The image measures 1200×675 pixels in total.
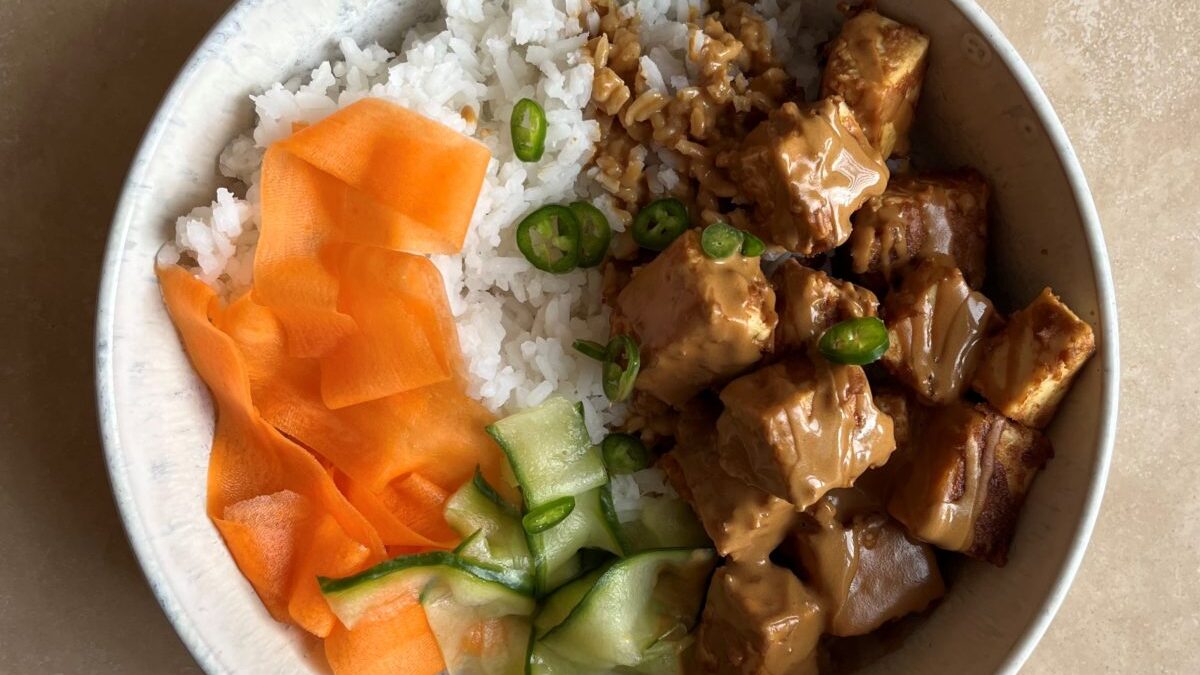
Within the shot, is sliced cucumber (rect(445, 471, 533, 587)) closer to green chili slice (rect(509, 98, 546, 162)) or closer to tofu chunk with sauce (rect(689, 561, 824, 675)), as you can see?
tofu chunk with sauce (rect(689, 561, 824, 675))

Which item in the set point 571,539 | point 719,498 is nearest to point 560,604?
point 571,539

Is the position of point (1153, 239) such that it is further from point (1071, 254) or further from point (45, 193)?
point (45, 193)

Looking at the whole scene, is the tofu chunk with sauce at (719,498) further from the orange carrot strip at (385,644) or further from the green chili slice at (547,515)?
the orange carrot strip at (385,644)

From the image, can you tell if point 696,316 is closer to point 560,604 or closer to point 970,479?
point 970,479

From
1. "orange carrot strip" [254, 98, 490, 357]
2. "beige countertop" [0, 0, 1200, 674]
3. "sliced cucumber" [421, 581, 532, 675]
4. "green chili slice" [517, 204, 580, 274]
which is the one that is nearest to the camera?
"orange carrot strip" [254, 98, 490, 357]

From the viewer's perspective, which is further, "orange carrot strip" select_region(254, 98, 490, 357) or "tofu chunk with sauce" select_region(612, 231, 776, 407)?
"orange carrot strip" select_region(254, 98, 490, 357)

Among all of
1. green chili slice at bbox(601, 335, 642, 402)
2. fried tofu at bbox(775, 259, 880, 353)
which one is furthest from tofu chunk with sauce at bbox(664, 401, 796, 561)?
fried tofu at bbox(775, 259, 880, 353)
